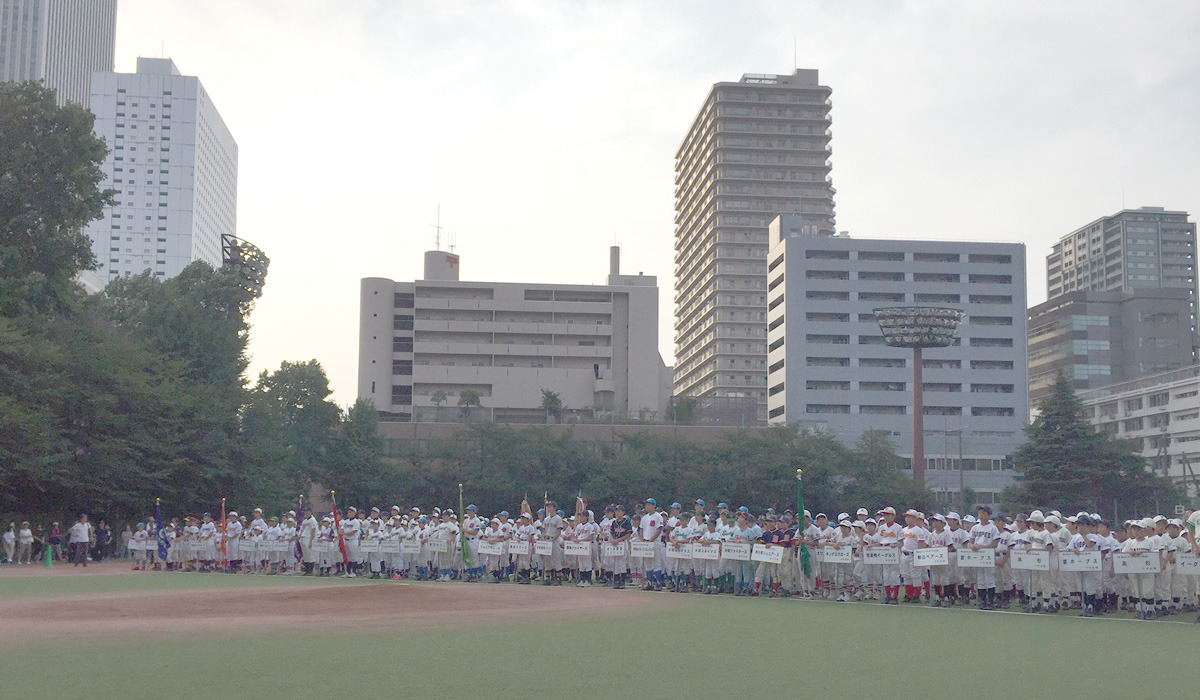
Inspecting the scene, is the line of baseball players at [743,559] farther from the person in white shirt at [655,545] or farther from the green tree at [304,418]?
the green tree at [304,418]

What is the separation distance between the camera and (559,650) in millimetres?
13344

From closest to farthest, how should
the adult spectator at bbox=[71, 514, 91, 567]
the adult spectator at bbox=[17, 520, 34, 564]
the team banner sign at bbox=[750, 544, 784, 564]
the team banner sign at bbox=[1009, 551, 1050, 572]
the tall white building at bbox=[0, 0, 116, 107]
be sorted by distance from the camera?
the team banner sign at bbox=[1009, 551, 1050, 572] < the team banner sign at bbox=[750, 544, 784, 564] < the adult spectator at bbox=[71, 514, 91, 567] < the adult spectator at bbox=[17, 520, 34, 564] < the tall white building at bbox=[0, 0, 116, 107]

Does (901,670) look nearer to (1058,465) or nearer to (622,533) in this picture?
(622,533)

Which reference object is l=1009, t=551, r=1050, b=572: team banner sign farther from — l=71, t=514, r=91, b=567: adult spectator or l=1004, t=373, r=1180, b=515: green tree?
l=1004, t=373, r=1180, b=515: green tree

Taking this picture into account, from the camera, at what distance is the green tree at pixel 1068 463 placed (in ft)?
235

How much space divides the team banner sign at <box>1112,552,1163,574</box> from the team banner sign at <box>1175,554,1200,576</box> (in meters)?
0.33

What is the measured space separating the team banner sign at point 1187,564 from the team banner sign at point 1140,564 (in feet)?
1.08

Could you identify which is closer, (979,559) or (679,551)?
(979,559)

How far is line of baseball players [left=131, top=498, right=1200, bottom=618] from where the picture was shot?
20.8 metres

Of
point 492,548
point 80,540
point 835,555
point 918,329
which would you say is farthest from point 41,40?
point 835,555

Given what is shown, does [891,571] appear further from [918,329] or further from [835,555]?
[918,329]

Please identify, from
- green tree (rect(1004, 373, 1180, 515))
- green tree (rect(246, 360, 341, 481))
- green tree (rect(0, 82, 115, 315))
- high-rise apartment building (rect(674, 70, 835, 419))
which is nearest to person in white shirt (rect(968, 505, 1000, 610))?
green tree (rect(0, 82, 115, 315))

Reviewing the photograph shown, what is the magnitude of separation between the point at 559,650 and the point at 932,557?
10978mm

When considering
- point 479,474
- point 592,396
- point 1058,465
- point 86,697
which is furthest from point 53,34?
point 86,697
